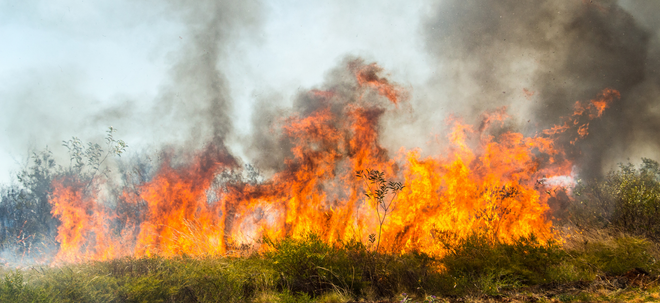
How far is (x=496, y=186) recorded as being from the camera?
1481 centimetres

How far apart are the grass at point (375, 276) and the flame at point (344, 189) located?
462cm

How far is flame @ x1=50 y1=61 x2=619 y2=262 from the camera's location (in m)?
14.0

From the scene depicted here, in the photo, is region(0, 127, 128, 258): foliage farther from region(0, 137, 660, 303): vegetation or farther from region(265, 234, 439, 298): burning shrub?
region(265, 234, 439, 298): burning shrub

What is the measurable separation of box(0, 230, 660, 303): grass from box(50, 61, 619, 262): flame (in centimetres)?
462

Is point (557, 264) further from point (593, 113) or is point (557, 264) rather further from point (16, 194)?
point (16, 194)

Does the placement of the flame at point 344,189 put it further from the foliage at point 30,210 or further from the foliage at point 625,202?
the foliage at point 625,202

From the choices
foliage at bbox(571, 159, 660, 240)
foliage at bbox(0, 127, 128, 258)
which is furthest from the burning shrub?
foliage at bbox(0, 127, 128, 258)

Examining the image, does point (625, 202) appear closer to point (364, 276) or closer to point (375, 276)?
point (375, 276)

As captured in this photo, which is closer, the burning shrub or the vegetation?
the vegetation

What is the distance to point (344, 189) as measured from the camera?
16656 millimetres

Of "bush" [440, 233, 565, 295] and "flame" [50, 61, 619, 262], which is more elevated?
"flame" [50, 61, 619, 262]

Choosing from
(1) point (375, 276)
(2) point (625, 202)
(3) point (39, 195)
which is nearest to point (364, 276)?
(1) point (375, 276)

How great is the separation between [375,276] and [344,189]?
8.58 meters

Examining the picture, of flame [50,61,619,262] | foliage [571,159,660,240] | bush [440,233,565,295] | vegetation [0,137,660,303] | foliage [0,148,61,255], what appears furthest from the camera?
foliage [0,148,61,255]
